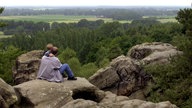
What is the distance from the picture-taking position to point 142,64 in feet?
86.4

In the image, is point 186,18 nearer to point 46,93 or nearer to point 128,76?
point 128,76

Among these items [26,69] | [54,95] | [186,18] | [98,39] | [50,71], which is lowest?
[98,39]

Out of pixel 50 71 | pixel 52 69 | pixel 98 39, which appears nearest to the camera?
pixel 50 71

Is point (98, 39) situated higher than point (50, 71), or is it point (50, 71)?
point (50, 71)

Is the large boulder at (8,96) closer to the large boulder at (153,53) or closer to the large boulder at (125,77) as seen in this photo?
the large boulder at (125,77)

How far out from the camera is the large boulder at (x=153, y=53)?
2648 cm

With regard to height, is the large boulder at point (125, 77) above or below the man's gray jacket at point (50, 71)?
below

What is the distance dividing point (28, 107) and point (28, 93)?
637 millimetres

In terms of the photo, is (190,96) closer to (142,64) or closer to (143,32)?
(142,64)

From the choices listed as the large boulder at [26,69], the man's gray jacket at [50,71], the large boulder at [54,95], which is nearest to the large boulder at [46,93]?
the large boulder at [54,95]

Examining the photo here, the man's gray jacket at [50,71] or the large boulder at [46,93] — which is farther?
the man's gray jacket at [50,71]

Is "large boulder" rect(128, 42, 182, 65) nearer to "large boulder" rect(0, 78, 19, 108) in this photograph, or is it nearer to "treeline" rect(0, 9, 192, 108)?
"treeline" rect(0, 9, 192, 108)

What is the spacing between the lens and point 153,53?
28.1m

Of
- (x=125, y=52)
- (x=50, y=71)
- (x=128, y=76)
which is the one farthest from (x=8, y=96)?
(x=125, y=52)
